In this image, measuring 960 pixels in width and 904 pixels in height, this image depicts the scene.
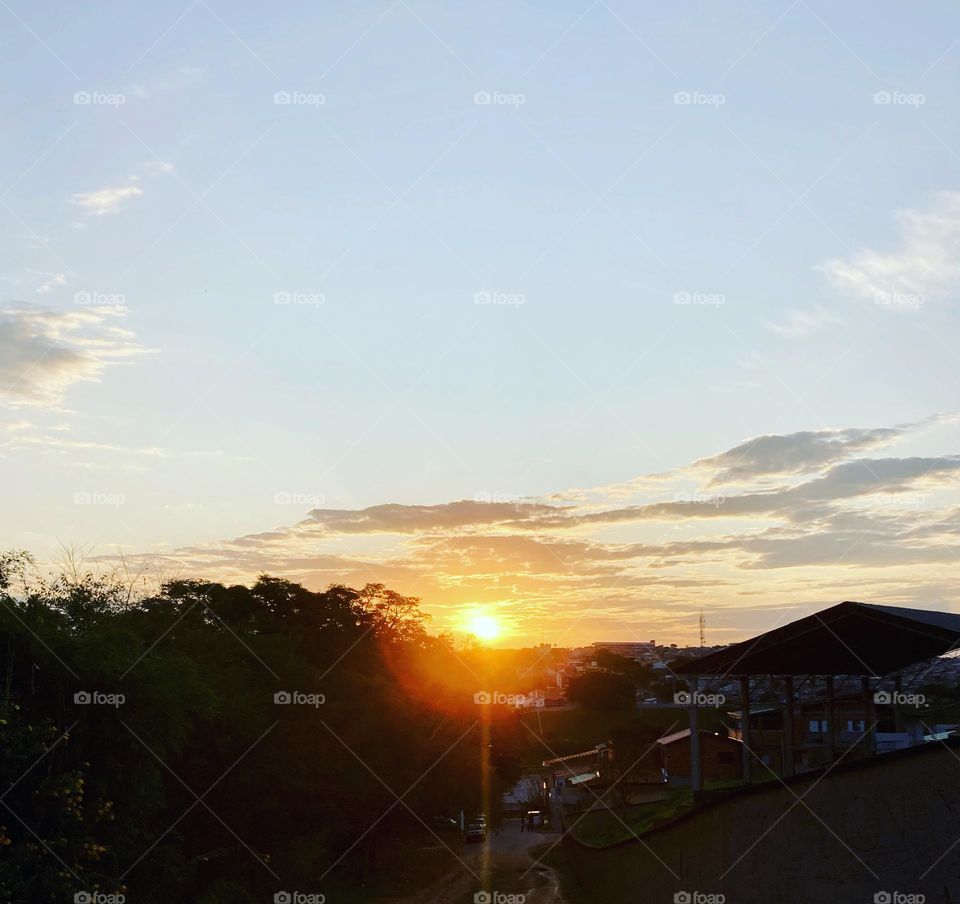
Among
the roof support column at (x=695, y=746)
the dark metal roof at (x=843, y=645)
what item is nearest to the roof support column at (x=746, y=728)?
the dark metal roof at (x=843, y=645)

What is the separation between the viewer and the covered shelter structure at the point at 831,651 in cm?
2269

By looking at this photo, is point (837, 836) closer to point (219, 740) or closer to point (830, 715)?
point (830, 715)

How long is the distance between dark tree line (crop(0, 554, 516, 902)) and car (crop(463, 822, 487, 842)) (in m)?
1.46

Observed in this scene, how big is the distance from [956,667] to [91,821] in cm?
3863

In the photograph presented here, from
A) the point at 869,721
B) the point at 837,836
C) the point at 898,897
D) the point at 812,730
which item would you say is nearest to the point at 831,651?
the point at 869,721

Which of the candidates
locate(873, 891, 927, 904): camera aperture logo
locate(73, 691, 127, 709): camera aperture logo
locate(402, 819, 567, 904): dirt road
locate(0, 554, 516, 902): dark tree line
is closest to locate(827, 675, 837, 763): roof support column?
locate(402, 819, 567, 904): dirt road

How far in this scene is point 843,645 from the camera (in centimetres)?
2745

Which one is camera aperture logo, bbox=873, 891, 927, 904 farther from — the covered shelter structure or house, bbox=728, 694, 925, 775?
house, bbox=728, 694, 925, 775

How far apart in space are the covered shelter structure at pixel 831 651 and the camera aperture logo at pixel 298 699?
710 inches

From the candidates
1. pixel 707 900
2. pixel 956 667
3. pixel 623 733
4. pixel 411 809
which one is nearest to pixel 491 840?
pixel 623 733

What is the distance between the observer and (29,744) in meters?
20.8

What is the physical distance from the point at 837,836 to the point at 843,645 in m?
9.70

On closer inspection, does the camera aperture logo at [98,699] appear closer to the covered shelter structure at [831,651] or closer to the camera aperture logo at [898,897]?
the covered shelter structure at [831,651]

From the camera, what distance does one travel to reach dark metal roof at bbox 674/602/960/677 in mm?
22438
